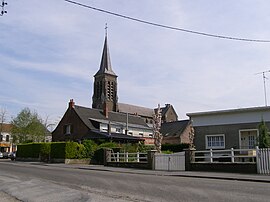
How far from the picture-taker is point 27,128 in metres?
60.1

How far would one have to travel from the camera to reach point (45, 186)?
1399cm

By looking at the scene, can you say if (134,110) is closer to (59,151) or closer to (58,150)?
(58,150)

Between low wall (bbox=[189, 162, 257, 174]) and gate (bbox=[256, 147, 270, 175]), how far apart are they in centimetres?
37

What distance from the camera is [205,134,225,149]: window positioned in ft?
96.2

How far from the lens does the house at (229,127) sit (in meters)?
28.0

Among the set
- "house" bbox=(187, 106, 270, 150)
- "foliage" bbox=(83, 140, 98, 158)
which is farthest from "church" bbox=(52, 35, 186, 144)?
"house" bbox=(187, 106, 270, 150)

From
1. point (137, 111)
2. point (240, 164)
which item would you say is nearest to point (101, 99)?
point (137, 111)

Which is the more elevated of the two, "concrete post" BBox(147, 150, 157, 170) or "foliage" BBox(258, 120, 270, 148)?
"foliage" BBox(258, 120, 270, 148)

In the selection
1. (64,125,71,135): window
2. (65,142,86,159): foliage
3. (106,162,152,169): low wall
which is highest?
(64,125,71,135): window

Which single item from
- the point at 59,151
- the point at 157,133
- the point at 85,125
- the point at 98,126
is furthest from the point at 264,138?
the point at 98,126

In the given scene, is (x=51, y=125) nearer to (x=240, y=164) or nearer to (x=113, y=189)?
(x=240, y=164)

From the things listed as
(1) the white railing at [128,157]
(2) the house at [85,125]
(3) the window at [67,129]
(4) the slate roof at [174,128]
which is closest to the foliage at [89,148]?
(1) the white railing at [128,157]

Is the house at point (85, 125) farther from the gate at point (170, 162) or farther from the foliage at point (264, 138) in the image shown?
the foliage at point (264, 138)

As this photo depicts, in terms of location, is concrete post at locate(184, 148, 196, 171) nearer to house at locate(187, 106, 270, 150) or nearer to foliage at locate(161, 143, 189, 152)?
house at locate(187, 106, 270, 150)
